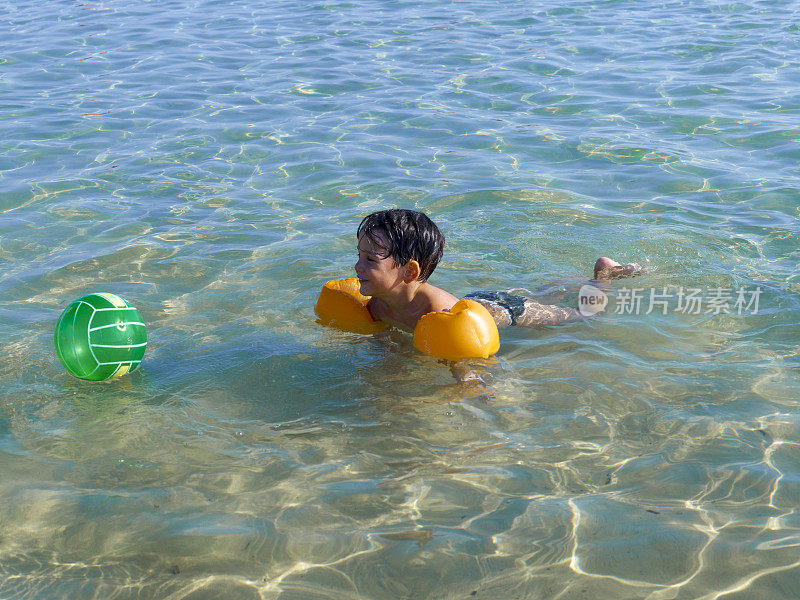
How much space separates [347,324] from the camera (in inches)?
209

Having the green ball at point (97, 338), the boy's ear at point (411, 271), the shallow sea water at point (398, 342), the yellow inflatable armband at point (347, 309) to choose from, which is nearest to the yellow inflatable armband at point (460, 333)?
the shallow sea water at point (398, 342)

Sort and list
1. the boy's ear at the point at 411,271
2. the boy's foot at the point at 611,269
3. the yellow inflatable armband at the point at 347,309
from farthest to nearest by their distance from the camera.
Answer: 1. the boy's foot at the point at 611,269
2. the yellow inflatable armband at the point at 347,309
3. the boy's ear at the point at 411,271

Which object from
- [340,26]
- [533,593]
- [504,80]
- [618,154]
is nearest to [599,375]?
[533,593]

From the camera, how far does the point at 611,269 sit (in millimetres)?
5887

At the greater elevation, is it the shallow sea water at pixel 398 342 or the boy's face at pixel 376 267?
the boy's face at pixel 376 267

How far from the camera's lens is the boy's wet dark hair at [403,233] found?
470 cm

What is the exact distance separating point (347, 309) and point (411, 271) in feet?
2.00

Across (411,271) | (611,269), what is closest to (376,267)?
(411,271)

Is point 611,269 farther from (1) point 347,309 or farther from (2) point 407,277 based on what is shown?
(1) point 347,309

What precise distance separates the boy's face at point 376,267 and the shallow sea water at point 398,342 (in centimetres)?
45

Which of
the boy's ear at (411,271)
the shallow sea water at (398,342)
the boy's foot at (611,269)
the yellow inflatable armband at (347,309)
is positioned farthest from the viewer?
the boy's foot at (611,269)

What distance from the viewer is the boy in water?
4.72 metres

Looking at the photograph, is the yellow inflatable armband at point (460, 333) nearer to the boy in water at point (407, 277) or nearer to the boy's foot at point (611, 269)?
the boy in water at point (407, 277)

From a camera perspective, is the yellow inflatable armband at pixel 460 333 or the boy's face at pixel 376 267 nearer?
the yellow inflatable armband at pixel 460 333
